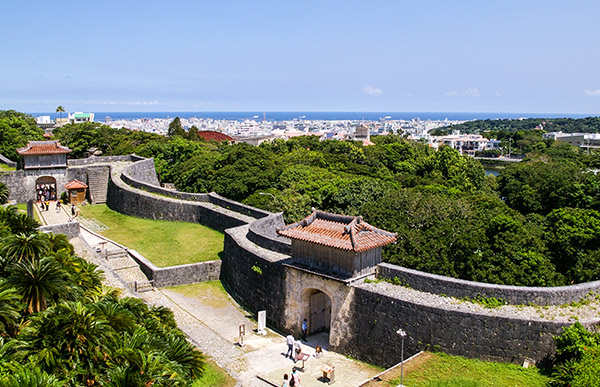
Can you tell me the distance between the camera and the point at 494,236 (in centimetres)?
1789

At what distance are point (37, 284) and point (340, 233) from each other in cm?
904

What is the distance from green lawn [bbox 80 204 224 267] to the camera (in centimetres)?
2373

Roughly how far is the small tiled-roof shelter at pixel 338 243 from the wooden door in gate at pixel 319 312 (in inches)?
63.1

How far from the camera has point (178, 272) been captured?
21750 mm

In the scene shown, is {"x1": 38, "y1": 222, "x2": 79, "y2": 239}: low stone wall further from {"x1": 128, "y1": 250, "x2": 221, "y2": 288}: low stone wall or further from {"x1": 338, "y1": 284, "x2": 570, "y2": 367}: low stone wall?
{"x1": 338, "y1": 284, "x2": 570, "y2": 367}: low stone wall

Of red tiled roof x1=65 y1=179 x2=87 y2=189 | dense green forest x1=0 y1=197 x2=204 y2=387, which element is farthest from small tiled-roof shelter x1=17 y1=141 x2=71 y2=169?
dense green forest x1=0 y1=197 x2=204 y2=387

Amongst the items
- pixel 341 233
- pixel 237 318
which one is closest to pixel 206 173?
pixel 237 318

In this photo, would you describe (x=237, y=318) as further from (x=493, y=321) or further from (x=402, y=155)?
(x=402, y=155)

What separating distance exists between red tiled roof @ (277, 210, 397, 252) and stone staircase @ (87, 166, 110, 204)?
1979 centimetres

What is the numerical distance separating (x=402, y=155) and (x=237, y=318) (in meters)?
41.3

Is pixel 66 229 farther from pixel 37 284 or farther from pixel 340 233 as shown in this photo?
pixel 340 233

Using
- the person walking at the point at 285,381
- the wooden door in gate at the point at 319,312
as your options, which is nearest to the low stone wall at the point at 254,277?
the wooden door in gate at the point at 319,312

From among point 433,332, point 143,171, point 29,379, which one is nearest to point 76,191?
point 143,171

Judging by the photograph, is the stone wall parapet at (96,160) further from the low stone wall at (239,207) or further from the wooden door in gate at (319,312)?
the wooden door in gate at (319,312)
